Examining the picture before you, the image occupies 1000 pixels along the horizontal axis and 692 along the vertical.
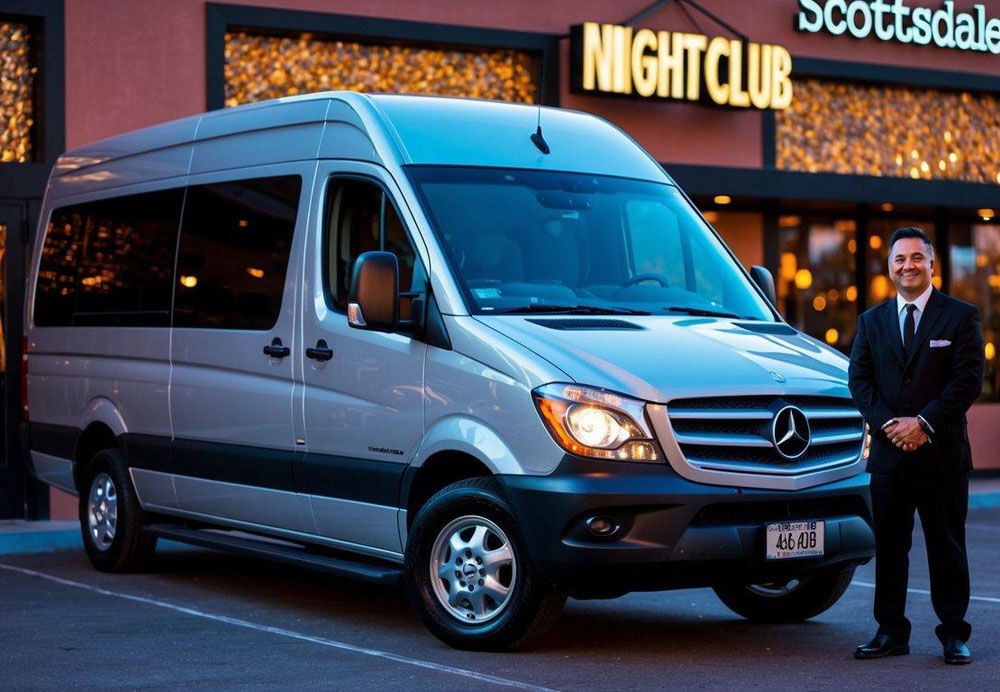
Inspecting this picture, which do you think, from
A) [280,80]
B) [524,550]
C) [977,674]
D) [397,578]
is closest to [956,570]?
[977,674]

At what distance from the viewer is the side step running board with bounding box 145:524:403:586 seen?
870 centimetres

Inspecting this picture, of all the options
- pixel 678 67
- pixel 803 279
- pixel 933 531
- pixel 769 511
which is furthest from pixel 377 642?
pixel 803 279

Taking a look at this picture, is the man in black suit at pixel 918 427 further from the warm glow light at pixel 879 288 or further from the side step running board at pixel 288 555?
the warm glow light at pixel 879 288

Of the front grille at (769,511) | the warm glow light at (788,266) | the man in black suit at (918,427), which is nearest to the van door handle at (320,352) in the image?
the front grille at (769,511)

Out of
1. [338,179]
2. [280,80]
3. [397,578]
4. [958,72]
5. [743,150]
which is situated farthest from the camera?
[958,72]

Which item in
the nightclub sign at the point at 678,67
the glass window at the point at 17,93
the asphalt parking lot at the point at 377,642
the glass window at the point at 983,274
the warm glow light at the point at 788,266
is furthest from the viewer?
the glass window at the point at 983,274

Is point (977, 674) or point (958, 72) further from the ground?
point (958, 72)

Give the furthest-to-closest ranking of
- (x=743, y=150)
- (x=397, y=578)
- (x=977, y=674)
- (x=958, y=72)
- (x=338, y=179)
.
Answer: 1. (x=958, y=72)
2. (x=743, y=150)
3. (x=338, y=179)
4. (x=397, y=578)
5. (x=977, y=674)

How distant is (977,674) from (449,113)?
388 cm

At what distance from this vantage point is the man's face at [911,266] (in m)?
7.99

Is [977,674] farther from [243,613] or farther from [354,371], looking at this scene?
[243,613]

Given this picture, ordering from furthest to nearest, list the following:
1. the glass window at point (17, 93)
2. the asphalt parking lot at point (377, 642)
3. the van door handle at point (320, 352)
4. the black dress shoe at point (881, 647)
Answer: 1. the glass window at point (17, 93)
2. the van door handle at point (320, 352)
3. the black dress shoe at point (881, 647)
4. the asphalt parking lot at point (377, 642)

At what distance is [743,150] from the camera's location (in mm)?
17641

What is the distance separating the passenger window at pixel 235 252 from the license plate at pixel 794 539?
3.09m
